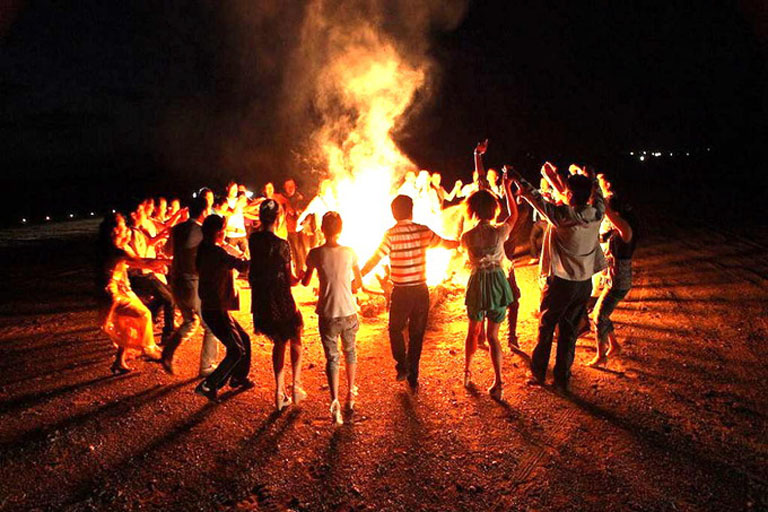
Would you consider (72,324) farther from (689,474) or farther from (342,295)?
(689,474)

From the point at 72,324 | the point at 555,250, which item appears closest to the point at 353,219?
the point at 72,324

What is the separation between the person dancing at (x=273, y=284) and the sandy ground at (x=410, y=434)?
0.92m

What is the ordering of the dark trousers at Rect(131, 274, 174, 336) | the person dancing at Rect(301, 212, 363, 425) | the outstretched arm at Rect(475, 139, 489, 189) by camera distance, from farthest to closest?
the dark trousers at Rect(131, 274, 174, 336) < the outstretched arm at Rect(475, 139, 489, 189) < the person dancing at Rect(301, 212, 363, 425)

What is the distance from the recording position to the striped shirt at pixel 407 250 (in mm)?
4867

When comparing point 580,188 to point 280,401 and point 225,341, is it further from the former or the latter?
point 225,341

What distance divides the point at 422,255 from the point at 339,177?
28.5 ft

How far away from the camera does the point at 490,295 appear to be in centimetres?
470

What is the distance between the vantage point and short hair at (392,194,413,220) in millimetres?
→ 4887

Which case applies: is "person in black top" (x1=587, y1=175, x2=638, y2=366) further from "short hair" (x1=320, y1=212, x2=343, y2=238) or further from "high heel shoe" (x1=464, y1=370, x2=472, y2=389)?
"short hair" (x1=320, y1=212, x2=343, y2=238)

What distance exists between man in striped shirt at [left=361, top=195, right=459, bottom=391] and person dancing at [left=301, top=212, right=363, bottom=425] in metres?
0.54

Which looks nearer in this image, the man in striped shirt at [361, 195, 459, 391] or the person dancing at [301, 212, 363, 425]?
the person dancing at [301, 212, 363, 425]

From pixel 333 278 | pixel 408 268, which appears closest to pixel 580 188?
pixel 408 268

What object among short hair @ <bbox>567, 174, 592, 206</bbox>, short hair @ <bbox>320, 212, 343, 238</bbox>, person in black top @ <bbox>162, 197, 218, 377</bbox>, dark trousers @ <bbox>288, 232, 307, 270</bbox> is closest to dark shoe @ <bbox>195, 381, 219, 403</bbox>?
person in black top @ <bbox>162, 197, 218, 377</bbox>

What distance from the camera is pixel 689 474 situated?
3551 mm
